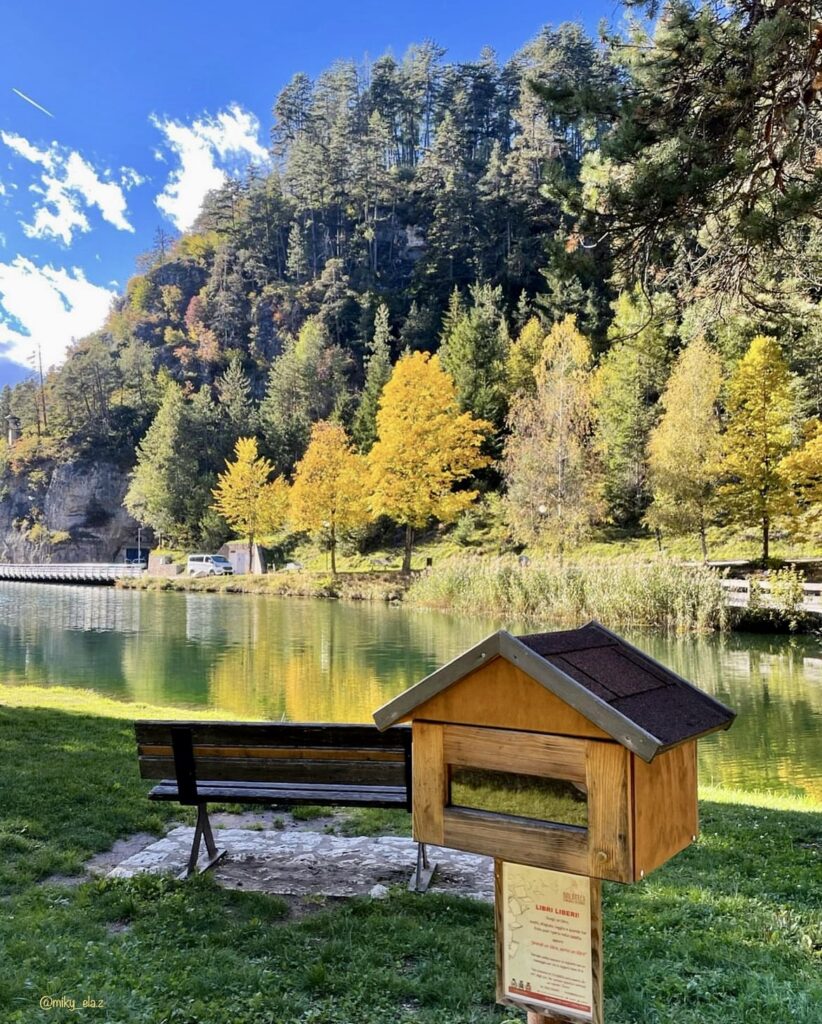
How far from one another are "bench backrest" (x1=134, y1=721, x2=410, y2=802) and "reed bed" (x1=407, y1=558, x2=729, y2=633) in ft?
47.4

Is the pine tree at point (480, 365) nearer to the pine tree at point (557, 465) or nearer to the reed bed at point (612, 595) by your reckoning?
the pine tree at point (557, 465)

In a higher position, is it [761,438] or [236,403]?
[236,403]

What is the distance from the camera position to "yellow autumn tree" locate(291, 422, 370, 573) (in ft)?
118

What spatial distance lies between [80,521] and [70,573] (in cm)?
1007

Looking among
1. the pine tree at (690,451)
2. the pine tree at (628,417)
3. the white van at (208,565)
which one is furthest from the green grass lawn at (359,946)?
the white van at (208,565)

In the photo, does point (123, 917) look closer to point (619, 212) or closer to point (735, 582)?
point (619, 212)

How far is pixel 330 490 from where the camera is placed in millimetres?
36156

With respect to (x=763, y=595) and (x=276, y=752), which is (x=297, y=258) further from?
(x=276, y=752)

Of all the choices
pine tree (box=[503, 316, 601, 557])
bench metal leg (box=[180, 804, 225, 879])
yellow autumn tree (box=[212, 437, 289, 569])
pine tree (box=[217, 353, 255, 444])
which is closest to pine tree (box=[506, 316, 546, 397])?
pine tree (box=[503, 316, 601, 557])

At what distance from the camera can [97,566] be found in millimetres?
48438

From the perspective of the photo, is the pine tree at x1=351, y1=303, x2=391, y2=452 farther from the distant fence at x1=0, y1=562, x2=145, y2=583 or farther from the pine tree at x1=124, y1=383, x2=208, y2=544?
the distant fence at x1=0, y1=562, x2=145, y2=583

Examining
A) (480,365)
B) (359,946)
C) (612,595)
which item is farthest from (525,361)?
(359,946)

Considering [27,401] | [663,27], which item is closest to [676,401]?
[663,27]

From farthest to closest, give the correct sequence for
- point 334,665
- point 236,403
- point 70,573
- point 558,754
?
1. point 236,403
2. point 70,573
3. point 334,665
4. point 558,754
